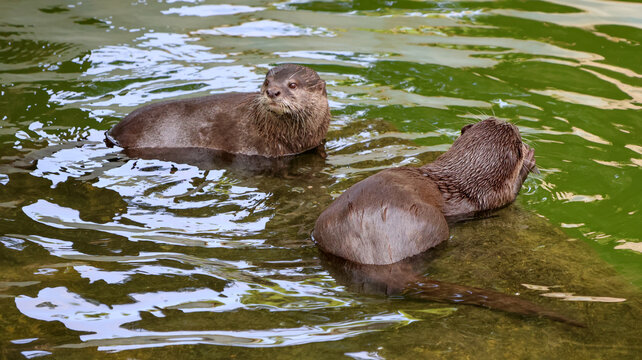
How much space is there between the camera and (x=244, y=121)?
539 centimetres

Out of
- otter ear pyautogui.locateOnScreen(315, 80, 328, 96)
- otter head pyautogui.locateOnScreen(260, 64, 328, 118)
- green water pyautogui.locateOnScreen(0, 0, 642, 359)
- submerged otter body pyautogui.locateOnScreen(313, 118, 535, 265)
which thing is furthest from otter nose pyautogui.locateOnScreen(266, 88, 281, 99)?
submerged otter body pyautogui.locateOnScreen(313, 118, 535, 265)

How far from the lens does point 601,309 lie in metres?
3.30

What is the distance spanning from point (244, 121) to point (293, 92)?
400 mm

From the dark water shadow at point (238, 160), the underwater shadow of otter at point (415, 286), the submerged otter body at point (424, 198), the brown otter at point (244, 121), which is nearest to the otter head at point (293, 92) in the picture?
the brown otter at point (244, 121)

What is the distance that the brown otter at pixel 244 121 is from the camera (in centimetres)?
525

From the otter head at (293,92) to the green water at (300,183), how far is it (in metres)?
0.32

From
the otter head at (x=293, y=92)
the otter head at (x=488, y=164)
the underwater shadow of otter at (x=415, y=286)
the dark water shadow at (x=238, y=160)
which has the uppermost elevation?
the otter head at (x=293, y=92)

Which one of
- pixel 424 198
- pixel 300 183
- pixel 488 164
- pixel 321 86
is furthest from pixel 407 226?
pixel 321 86

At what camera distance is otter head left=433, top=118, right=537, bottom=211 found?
4301mm

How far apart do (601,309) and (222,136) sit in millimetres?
2890

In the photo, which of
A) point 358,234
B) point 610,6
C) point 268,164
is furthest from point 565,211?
point 610,6

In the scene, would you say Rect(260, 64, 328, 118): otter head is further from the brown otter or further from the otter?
the otter

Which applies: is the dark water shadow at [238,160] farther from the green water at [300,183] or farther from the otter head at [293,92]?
the otter head at [293,92]

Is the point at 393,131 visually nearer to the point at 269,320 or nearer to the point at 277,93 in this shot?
the point at 277,93
